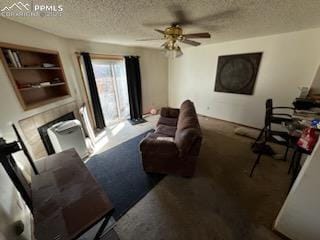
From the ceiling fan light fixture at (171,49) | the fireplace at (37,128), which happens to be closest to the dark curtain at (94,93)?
A: the fireplace at (37,128)

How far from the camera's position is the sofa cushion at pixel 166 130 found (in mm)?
2542

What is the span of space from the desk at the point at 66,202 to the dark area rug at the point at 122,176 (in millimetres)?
708

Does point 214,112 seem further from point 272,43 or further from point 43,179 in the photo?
point 43,179

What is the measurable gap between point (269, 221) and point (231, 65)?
3.39m

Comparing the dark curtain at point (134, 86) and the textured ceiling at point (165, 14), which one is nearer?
the textured ceiling at point (165, 14)

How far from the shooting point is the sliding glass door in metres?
3.70

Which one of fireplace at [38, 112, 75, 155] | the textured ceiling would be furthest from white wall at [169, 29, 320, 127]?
fireplace at [38, 112, 75, 155]

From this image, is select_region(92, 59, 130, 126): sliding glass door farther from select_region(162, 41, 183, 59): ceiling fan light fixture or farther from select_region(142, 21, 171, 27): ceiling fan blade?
select_region(162, 41, 183, 59): ceiling fan light fixture

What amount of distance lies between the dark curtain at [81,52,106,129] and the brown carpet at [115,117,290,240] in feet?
8.41

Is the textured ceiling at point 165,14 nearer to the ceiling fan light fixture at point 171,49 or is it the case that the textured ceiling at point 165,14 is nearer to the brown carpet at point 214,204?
the ceiling fan light fixture at point 171,49

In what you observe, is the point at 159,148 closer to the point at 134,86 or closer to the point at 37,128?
the point at 37,128

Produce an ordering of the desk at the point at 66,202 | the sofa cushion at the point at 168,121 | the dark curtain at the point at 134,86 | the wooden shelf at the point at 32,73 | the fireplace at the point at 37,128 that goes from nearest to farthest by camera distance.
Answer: the desk at the point at 66,202 → the wooden shelf at the point at 32,73 → the fireplace at the point at 37,128 → the sofa cushion at the point at 168,121 → the dark curtain at the point at 134,86

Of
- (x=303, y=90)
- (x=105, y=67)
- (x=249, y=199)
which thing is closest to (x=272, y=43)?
(x=303, y=90)

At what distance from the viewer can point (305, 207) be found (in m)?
1.12
